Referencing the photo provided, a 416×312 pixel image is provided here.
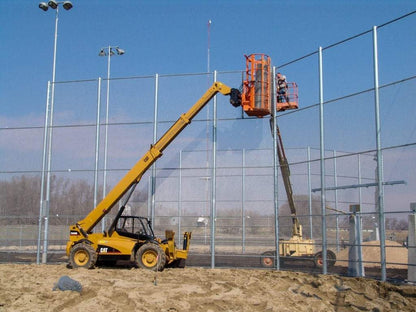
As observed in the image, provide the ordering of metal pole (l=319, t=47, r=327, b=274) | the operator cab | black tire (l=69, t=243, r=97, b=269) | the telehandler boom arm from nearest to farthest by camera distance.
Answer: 1. metal pole (l=319, t=47, r=327, b=274)
2. black tire (l=69, t=243, r=97, b=269)
3. the operator cab
4. the telehandler boom arm

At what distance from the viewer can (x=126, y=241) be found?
1625 centimetres

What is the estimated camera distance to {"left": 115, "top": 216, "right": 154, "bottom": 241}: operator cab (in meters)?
16.6

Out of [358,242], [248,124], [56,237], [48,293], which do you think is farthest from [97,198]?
[358,242]

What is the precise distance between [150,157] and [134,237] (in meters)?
2.90

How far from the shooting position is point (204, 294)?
36.4ft

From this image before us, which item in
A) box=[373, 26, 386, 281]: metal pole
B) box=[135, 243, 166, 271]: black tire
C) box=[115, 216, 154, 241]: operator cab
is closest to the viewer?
box=[373, 26, 386, 281]: metal pole

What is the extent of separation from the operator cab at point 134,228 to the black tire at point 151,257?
0.64 meters

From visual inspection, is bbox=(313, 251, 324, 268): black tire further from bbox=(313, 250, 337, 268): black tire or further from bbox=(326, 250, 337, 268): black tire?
bbox=(326, 250, 337, 268): black tire

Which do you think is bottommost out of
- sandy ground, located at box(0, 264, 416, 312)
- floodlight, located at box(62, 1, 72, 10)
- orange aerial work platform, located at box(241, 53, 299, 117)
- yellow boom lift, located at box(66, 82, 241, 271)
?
sandy ground, located at box(0, 264, 416, 312)

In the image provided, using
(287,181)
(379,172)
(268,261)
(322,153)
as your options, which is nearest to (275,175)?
(287,181)

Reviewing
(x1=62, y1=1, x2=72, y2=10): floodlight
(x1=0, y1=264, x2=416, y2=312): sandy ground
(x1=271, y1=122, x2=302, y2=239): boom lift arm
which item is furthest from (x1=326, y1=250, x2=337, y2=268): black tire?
(x1=62, y1=1, x2=72, y2=10): floodlight

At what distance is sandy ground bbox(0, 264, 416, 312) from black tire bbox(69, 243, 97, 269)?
145 centimetres

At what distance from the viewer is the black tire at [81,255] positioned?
1608 cm

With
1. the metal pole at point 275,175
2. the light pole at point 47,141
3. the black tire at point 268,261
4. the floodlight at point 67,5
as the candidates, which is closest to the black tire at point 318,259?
the metal pole at point 275,175
